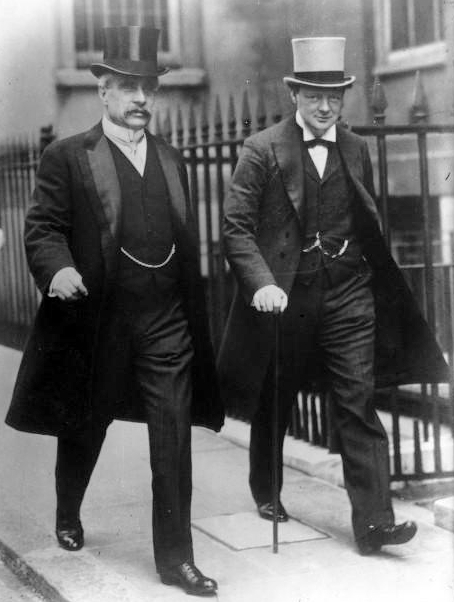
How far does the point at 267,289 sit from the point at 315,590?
1.20 m

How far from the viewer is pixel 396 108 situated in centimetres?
1245

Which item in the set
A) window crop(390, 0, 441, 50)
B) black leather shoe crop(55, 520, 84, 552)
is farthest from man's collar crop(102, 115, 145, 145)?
window crop(390, 0, 441, 50)

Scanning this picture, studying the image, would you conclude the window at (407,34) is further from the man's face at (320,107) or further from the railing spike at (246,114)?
the man's face at (320,107)

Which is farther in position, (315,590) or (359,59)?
(359,59)

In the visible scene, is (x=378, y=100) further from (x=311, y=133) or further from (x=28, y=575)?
(x=28, y=575)

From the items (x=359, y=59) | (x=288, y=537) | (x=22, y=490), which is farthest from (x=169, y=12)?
(x=288, y=537)

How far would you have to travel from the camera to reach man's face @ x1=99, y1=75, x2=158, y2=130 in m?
4.68

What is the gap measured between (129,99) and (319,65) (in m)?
0.85

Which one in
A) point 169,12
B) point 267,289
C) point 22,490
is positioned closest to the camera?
point 267,289

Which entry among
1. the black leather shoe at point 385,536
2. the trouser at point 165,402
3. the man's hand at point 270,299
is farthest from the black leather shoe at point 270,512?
the man's hand at point 270,299

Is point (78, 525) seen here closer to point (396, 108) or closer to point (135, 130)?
point (135, 130)

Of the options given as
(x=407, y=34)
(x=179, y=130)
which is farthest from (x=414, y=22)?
(x=179, y=130)

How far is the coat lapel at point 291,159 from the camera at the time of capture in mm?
5039

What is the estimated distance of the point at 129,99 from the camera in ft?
15.5
